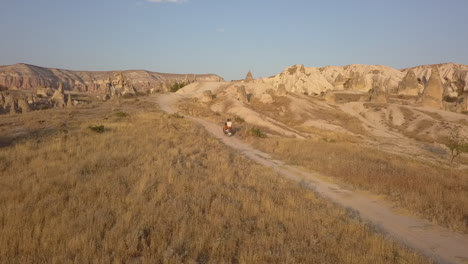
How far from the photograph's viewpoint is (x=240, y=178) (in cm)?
1115

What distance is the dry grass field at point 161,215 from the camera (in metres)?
5.30

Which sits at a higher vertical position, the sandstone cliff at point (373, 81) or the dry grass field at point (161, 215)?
the sandstone cliff at point (373, 81)

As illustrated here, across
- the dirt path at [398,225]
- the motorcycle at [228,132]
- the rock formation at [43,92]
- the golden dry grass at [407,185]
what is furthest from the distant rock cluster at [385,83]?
the rock formation at [43,92]

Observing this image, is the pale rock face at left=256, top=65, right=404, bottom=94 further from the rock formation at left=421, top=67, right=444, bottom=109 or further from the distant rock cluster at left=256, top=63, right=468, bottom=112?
the rock formation at left=421, top=67, right=444, bottom=109

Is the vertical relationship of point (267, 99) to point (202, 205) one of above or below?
above

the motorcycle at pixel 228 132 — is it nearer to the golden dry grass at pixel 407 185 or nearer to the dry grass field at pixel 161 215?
the golden dry grass at pixel 407 185

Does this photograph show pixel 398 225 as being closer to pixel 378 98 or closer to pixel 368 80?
pixel 378 98

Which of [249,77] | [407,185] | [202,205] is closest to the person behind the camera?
[202,205]

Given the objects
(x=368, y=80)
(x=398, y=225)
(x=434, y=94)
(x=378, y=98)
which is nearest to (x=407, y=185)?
(x=398, y=225)

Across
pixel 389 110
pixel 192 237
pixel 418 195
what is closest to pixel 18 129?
pixel 192 237

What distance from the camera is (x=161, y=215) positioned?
686 centimetres

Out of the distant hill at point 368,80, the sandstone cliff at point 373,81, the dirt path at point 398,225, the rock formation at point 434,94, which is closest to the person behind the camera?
the dirt path at point 398,225

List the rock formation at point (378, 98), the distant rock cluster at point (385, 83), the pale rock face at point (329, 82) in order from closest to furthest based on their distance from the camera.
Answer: the distant rock cluster at point (385, 83), the rock formation at point (378, 98), the pale rock face at point (329, 82)

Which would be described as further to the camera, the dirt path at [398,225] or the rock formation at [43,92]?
the rock formation at [43,92]
